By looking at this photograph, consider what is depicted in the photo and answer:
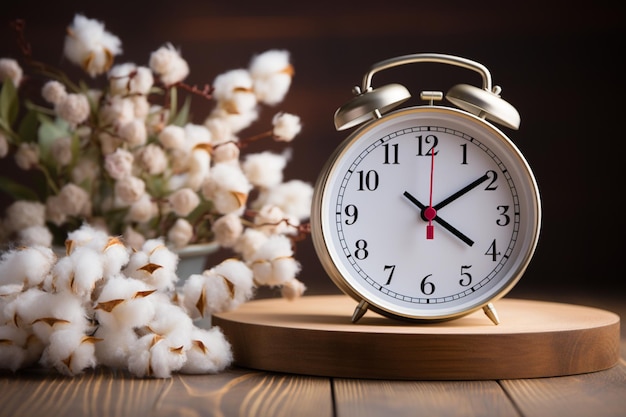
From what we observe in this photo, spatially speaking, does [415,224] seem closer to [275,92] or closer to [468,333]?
[468,333]

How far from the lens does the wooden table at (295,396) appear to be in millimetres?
1128

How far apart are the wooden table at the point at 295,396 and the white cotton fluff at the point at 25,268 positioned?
0.45 feet

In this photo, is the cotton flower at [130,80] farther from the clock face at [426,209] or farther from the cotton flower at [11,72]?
the clock face at [426,209]

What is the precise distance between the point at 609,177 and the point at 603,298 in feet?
1.61

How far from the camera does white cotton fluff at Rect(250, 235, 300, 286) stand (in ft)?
5.25

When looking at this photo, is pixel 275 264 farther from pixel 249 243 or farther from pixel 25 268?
pixel 25 268

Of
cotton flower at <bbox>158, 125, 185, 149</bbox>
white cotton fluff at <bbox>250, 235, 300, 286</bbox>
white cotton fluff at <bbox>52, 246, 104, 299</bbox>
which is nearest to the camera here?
white cotton fluff at <bbox>52, 246, 104, 299</bbox>

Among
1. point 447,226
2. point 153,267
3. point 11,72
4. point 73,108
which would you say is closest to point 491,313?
point 447,226

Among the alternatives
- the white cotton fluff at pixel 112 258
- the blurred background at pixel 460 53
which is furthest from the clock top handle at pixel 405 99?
the blurred background at pixel 460 53

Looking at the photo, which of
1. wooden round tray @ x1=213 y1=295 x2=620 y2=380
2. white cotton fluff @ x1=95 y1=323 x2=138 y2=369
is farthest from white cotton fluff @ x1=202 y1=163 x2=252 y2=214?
white cotton fluff @ x1=95 y1=323 x2=138 y2=369

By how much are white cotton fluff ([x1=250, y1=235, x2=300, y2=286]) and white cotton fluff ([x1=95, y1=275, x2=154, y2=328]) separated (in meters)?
0.34

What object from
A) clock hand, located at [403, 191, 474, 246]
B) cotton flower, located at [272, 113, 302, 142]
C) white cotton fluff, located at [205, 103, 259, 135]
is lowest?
clock hand, located at [403, 191, 474, 246]

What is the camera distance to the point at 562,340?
1.31 meters

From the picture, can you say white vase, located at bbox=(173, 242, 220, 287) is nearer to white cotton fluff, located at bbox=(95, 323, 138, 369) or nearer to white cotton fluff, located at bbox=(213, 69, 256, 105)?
white cotton fluff, located at bbox=(213, 69, 256, 105)
